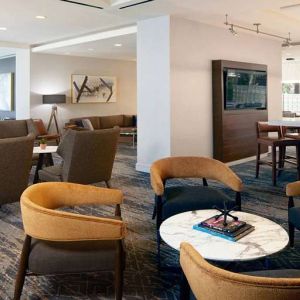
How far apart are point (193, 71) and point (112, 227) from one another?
482cm

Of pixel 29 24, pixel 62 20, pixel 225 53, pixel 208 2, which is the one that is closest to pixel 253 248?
pixel 208 2

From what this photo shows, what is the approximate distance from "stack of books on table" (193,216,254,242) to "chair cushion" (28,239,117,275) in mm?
564

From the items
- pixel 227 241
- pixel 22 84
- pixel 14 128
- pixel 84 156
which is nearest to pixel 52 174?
pixel 84 156

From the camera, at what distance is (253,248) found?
1.98m

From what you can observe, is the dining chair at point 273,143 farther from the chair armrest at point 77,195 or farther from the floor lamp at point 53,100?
the floor lamp at point 53,100

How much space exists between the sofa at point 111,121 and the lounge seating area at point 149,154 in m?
0.05

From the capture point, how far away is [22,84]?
10.1 meters

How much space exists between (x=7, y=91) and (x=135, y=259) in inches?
378

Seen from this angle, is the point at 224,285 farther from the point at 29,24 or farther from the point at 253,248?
the point at 29,24

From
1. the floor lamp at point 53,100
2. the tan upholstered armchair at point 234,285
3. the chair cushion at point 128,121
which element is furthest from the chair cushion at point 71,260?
the chair cushion at point 128,121

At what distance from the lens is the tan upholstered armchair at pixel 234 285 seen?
1.22m

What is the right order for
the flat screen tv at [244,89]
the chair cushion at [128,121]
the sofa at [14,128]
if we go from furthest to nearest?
the chair cushion at [128,121]
the flat screen tv at [244,89]
the sofa at [14,128]

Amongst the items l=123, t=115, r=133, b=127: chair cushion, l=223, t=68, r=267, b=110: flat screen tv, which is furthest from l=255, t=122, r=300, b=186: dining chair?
l=123, t=115, r=133, b=127: chair cushion

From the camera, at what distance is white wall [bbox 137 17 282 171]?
609 cm
